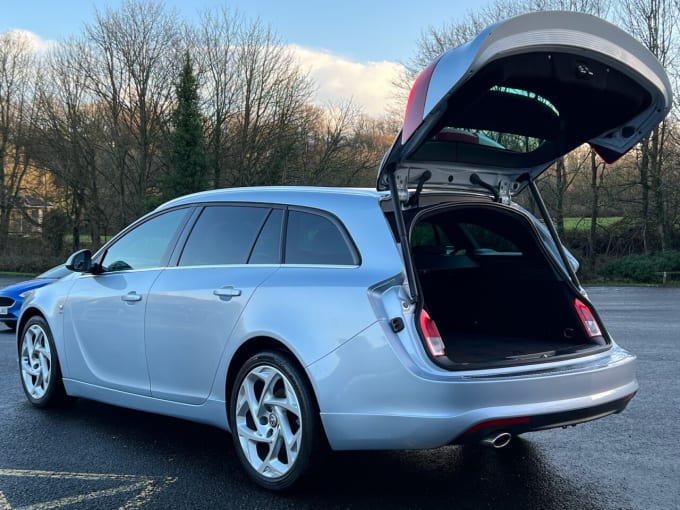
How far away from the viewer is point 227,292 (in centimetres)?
429

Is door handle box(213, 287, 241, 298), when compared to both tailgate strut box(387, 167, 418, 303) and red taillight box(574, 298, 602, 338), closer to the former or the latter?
tailgate strut box(387, 167, 418, 303)

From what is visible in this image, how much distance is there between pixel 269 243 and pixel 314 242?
37cm

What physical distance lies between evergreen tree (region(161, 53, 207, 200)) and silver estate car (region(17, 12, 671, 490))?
29533 mm

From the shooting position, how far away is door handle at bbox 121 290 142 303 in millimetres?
4961

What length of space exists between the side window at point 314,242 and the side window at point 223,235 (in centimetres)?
33

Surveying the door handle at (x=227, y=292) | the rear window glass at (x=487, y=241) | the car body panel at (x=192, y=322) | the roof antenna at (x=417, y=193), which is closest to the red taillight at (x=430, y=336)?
the roof antenna at (x=417, y=193)

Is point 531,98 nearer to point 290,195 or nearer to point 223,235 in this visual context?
point 290,195

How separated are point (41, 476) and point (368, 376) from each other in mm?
2172

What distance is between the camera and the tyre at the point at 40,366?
584 cm

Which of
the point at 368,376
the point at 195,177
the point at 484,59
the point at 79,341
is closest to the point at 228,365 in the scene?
the point at 368,376

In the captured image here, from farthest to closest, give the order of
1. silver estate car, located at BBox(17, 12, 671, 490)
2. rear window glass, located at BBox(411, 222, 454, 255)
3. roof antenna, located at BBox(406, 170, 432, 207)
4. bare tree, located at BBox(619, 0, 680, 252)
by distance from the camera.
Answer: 1. bare tree, located at BBox(619, 0, 680, 252)
2. rear window glass, located at BBox(411, 222, 454, 255)
3. roof antenna, located at BBox(406, 170, 432, 207)
4. silver estate car, located at BBox(17, 12, 671, 490)

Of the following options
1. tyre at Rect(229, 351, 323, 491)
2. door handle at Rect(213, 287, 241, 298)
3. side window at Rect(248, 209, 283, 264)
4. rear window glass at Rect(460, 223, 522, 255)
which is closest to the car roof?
side window at Rect(248, 209, 283, 264)

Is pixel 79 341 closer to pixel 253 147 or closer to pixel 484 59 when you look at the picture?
pixel 484 59

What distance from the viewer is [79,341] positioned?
5.51m
